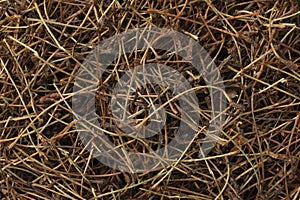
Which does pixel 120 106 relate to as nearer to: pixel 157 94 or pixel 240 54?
pixel 157 94

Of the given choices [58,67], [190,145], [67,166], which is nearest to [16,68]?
[58,67]

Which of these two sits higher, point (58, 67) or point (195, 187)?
point (58, 67)

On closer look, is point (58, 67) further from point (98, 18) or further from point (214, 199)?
point (214, 199)

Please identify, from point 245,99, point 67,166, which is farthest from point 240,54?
point 67,166

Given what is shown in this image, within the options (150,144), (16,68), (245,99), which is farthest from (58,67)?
(245,99)

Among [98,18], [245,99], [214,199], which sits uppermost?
[98,18]

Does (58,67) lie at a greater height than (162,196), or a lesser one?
greater
